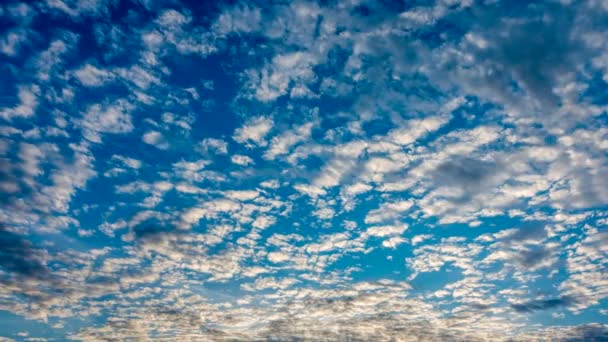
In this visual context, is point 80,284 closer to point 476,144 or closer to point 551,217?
point 476,144

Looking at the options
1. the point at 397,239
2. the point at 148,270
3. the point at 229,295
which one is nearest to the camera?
the point at 397,239

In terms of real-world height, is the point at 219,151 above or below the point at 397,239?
above

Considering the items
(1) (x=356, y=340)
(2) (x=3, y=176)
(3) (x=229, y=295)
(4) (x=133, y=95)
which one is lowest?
(1) (x=356, y=340)

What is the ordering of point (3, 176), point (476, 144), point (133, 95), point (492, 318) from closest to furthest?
point (133, 95)
point (476, 144)
point (3, 176)
point (492, 318)

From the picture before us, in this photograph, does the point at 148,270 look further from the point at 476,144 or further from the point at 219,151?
the point at 476,144

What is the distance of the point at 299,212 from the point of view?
1789 cm

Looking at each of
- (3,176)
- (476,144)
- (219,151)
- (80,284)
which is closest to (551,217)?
(476,144)

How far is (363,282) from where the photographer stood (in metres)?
23.3

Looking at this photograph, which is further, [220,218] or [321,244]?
[321,244]

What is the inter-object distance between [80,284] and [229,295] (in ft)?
32.3

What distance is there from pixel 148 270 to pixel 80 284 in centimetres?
536

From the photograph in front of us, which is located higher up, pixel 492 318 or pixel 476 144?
pixel 476 144

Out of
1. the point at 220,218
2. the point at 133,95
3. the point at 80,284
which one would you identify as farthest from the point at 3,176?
the point at 80,284

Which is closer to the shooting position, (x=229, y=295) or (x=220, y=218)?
(x=220, y=218)
